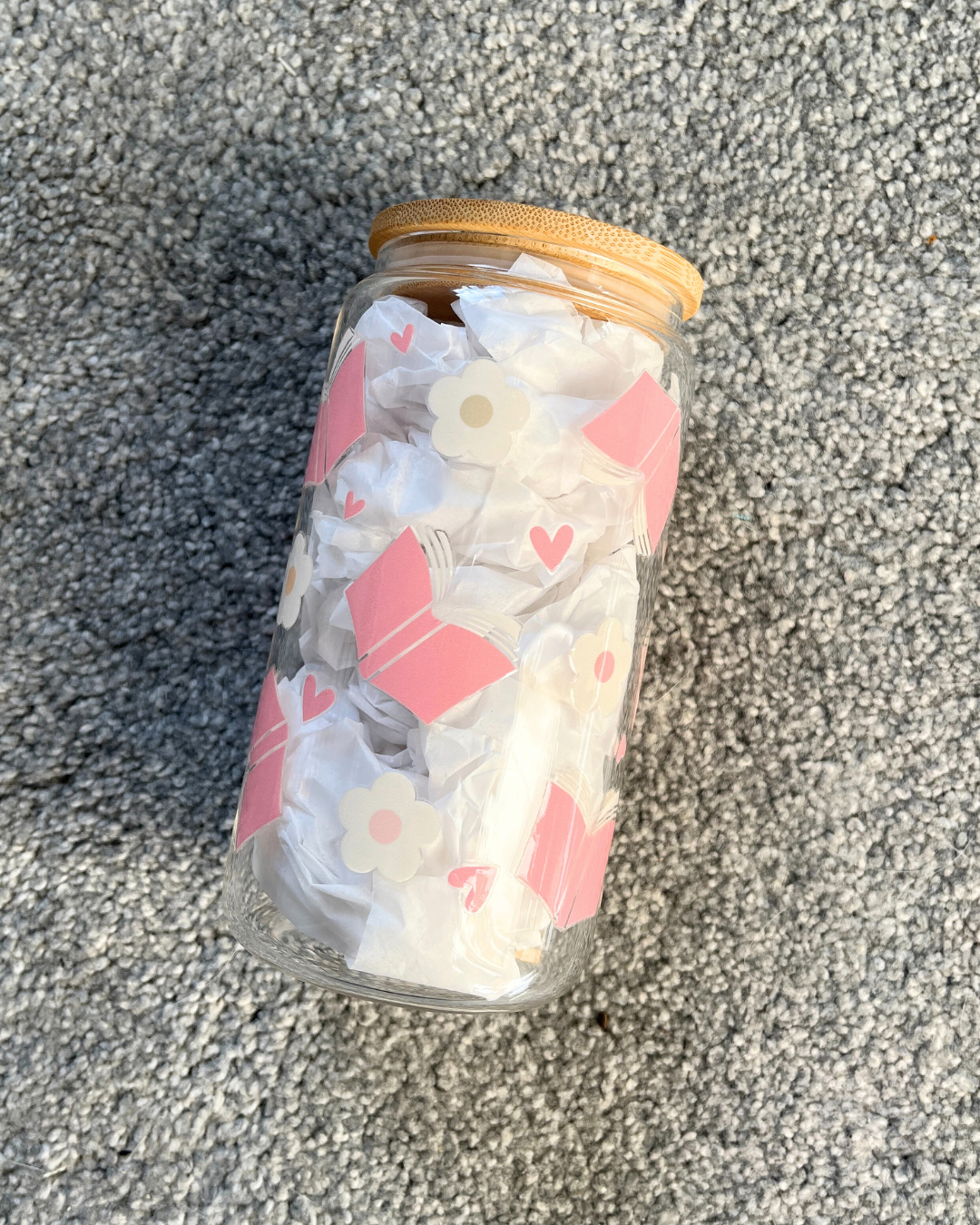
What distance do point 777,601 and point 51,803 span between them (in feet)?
1.32

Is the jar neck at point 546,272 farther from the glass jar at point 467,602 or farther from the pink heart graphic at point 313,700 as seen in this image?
the pink heart graphic at point 313,700

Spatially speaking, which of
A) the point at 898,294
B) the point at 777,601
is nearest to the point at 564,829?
the point at 777,601

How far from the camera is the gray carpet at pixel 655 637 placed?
53 cm

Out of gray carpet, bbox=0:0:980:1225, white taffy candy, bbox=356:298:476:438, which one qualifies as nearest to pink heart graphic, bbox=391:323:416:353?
white taffy candy, bbox=356:298:476:438

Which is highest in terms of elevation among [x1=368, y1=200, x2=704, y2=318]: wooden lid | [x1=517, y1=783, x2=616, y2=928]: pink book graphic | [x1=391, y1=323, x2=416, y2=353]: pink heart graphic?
[x1=368, y1=200, x2=704, y2=318]: wooden lid

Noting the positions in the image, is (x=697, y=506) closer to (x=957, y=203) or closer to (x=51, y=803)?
(x=957, y=203)

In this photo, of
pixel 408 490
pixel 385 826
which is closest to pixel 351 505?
pixel 408 490

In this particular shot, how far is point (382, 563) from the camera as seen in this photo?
417 millimetres

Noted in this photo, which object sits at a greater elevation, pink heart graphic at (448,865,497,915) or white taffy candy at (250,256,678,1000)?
white taffy candy at (250,256,678,1000)

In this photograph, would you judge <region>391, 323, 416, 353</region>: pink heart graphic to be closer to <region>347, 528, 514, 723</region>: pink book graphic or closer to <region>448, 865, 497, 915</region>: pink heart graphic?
<region>347, 528, 514, 723</region>: pink book graphic

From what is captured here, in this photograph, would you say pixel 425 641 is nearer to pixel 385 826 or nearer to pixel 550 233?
pixel 385 826

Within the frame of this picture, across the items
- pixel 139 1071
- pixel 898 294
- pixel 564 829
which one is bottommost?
pixel 139 1071

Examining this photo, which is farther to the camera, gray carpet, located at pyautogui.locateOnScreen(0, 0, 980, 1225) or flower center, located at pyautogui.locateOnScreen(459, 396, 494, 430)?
gray carpet, located at pyautogui.locateOnScreen(0, 0, 980, 1225)

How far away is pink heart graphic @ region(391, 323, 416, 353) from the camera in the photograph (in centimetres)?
43
